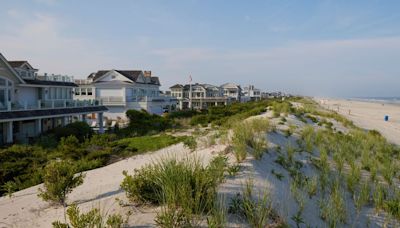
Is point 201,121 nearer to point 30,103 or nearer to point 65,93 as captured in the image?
point 30,103

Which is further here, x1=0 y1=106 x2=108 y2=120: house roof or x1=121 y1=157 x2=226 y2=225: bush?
x1=0 y1=106 x2=108 y2=120: house roof

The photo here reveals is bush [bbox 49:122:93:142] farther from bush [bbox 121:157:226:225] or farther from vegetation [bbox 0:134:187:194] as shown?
bush [bbox 121:157:226:225]

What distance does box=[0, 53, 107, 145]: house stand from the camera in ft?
67.3

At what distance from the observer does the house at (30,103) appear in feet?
67.3

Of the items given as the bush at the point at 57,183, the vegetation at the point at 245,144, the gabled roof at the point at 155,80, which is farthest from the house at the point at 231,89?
the bush at the point at 57,183

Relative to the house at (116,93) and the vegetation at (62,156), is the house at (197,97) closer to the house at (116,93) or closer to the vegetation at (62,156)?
the house at (116,93)

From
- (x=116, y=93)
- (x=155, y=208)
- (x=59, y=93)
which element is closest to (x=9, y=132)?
(x=59, y=93)

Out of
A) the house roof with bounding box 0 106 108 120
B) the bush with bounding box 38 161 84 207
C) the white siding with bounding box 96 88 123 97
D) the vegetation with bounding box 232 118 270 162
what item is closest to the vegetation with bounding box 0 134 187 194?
the bush with bounding box 38 161 84 207

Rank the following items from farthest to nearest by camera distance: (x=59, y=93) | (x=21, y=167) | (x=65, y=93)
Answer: (x=65, y=93) → (x=59, y=93) → (x=21, y=167)

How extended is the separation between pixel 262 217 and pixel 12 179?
9.71m

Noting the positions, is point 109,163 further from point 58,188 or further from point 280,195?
point 280,195

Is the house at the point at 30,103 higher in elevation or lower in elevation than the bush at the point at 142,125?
higher

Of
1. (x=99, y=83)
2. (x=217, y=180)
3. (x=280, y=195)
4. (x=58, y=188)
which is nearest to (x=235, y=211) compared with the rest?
(x=217, y=180)

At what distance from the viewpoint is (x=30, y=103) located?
81.7ft
